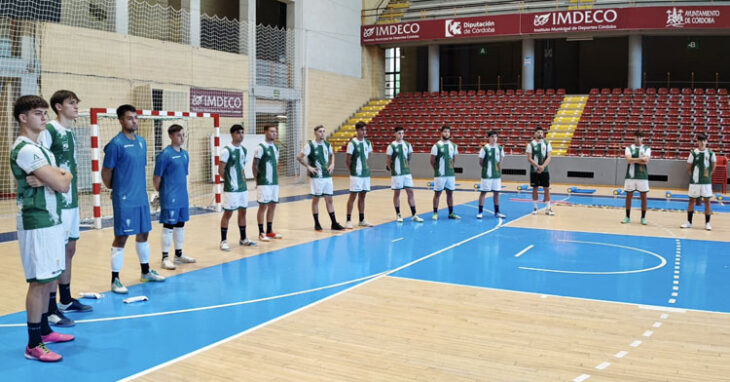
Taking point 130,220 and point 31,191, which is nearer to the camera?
point 31,191

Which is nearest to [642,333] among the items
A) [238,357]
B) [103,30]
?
[238,357]

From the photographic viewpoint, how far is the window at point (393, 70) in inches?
1283

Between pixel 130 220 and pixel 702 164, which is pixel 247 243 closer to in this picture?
pixel 130 220

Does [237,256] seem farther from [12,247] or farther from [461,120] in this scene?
[461,120]

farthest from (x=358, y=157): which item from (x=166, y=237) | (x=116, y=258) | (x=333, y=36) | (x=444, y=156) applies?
(x=333, y=36)

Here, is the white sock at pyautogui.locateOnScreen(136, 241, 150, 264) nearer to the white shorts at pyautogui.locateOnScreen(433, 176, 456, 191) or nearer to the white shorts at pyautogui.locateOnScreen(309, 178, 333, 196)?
the white shorts at pyautogui.locateOnScreen(309, 178, 333, 196)

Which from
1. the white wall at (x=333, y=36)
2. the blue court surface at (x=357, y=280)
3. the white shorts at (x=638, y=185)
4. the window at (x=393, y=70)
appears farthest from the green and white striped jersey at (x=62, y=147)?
the window at (x=393, y=70)

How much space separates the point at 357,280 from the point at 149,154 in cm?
1175

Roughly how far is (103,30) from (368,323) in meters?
13.6

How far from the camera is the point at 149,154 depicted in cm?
1711

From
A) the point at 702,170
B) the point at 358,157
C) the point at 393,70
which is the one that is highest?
the point at 393,70

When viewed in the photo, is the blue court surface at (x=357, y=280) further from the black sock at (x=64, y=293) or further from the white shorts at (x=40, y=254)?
the white shorts at (x=40, y=254)

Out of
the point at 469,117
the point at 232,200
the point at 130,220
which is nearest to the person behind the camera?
the point at 130,220

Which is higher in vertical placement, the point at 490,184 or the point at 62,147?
Result: the point at 62,147
